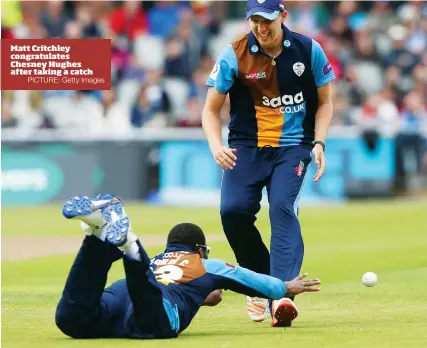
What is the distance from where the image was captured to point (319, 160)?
813 cm

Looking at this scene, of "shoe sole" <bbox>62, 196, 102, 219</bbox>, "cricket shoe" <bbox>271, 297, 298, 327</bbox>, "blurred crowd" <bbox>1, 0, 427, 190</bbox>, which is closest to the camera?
"shoe sole" <bbox>62, 196, 102, 219</bbox>

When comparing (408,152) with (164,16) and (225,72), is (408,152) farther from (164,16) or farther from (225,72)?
(225,72)

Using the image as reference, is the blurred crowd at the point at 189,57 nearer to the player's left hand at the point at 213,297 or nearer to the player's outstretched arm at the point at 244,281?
the player's left hand at the point at 213,297

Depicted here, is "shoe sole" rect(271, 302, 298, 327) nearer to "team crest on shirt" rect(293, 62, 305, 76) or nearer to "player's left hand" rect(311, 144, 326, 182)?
"player's left hand" rect(311, 144, 326, 182)

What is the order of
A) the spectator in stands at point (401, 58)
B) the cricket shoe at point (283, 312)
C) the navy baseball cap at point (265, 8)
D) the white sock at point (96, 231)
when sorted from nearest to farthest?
the white sock at point (96, 231)
the cricket shoe at point (283, 312)
the navy baseball cap at point (265, 8)
the spectator in stands at point (401, 58)

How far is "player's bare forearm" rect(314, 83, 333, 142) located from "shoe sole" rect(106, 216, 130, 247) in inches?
91.2

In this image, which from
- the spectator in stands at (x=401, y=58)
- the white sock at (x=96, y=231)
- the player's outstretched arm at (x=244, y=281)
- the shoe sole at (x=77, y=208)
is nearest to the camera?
the shoe sole at (x=77, y=208)

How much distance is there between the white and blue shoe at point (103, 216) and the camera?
20.9 ft

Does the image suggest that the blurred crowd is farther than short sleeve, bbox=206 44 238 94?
Yes

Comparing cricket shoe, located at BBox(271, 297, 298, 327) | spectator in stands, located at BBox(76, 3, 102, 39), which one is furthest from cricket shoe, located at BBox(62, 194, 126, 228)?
spectator in stands, located at BBox(76, 3, 102, 39)

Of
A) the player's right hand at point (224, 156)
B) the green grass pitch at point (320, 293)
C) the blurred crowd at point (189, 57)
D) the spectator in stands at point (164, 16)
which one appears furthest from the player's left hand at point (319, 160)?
the spectator in stands at point (164, 16)

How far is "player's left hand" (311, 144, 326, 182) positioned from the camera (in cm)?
809

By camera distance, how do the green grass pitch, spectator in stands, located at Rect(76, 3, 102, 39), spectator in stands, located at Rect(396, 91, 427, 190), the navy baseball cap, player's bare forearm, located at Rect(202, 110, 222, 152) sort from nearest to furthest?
the green grass pitch < the navy baseball cap < player's bare forearm, located at Rect(202, 110, 222, 152) < spectator in stands, located at Rect(396, 91, 427, 190) < spectator in stands, located at Rect(76, 3, 102, 39)

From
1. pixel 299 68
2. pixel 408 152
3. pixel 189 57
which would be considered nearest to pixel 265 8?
pixel 299 68
